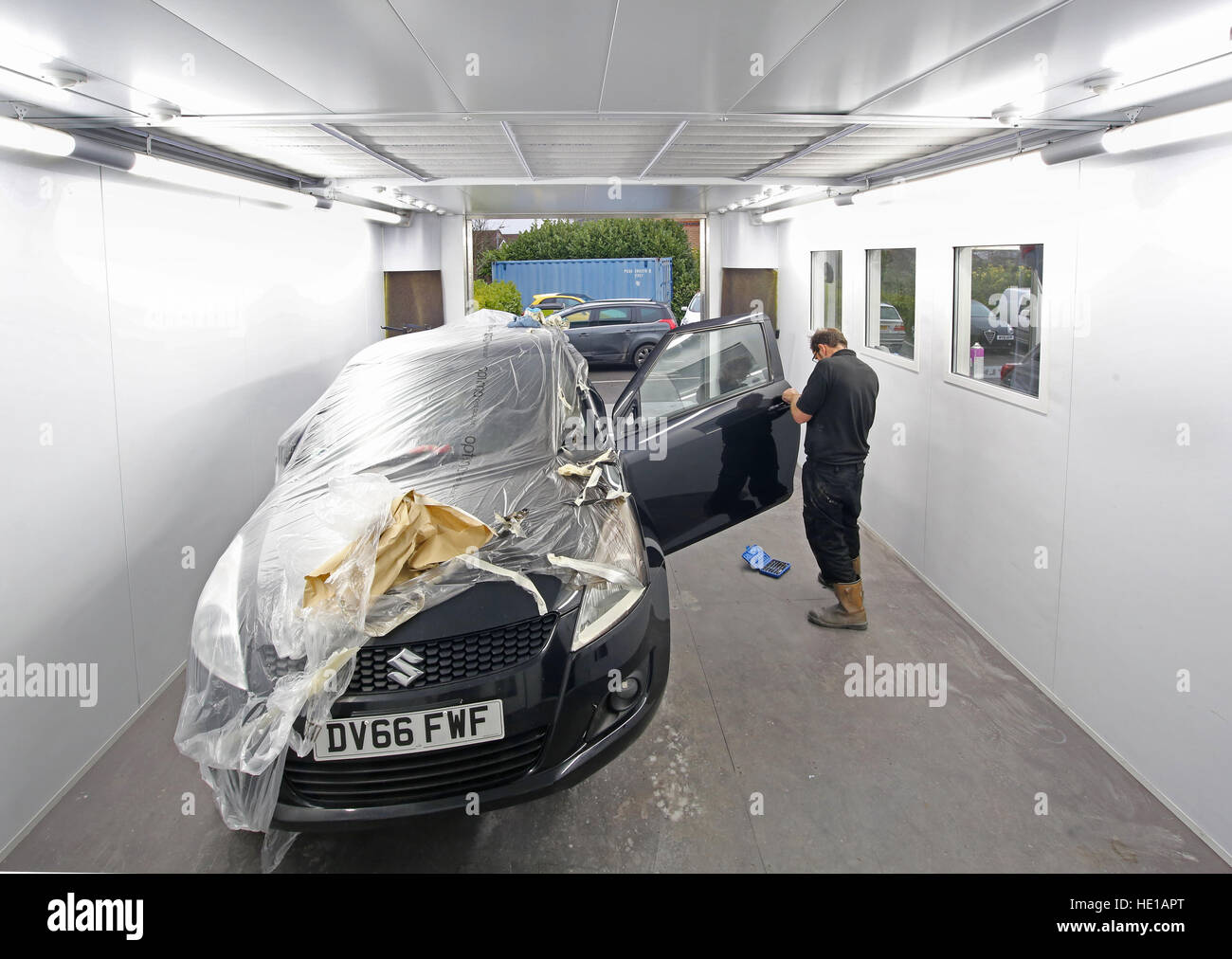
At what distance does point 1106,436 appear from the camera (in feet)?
11.5

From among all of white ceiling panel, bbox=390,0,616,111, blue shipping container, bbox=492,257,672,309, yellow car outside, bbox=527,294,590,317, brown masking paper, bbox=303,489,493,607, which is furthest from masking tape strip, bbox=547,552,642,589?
blue shipping container, bbox=492,257,672,309

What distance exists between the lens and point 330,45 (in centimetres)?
265

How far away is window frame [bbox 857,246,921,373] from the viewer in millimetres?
5578

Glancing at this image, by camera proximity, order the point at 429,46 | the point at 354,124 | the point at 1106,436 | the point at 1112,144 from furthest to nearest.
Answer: the point at 354,124 < the point at 1106,436 < the point at 1112,144 < the point at 429,46

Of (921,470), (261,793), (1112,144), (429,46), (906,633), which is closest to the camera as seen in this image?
(261,793)

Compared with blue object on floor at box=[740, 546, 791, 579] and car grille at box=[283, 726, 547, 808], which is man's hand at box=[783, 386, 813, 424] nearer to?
blue object on floor at box=[740, 546, 791, 579]

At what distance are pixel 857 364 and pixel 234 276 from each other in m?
3.77

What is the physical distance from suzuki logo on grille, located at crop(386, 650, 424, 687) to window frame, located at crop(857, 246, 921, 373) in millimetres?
4222

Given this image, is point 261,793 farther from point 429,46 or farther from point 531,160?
point 531,160

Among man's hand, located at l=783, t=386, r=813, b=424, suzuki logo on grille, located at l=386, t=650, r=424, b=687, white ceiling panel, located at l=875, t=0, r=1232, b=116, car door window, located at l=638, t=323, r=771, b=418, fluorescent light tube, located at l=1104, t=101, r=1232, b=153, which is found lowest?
suzuki logo on grille, located at l=386, t=650, r=424, b=687

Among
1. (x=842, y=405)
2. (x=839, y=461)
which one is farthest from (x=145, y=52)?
(x=839, y=461)

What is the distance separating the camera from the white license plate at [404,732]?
2.47 meters

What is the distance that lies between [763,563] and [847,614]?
0.99 metres
